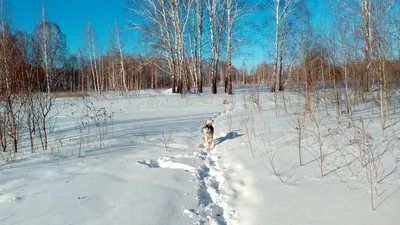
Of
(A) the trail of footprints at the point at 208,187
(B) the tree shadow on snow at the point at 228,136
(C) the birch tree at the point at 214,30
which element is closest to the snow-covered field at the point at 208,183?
(A) the trail of footprints at the point at 208,187

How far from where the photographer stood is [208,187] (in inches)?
115

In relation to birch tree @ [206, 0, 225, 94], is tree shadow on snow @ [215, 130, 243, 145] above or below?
below

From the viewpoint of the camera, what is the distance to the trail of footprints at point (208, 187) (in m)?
2.24

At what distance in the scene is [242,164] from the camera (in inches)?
139

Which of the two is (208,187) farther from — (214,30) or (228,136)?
(214,30)

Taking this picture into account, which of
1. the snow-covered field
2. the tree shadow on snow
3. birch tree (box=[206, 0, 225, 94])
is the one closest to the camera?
the snow-covered field

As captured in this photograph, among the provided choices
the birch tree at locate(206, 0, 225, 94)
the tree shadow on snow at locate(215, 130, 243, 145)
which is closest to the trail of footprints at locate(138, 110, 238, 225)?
the tree shadow on snow at locate(215, 130, 243, 145)

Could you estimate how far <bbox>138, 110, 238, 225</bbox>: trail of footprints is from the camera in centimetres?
224

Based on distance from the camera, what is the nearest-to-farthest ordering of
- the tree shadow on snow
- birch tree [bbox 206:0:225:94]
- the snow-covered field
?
the snow-covered field, the tree shadow on snow, birch tree [bbox 206:0:225:94]

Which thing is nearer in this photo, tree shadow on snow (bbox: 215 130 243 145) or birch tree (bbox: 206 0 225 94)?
tree shadow on snow (bbox: 215 130 243 145)

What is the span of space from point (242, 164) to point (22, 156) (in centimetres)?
397

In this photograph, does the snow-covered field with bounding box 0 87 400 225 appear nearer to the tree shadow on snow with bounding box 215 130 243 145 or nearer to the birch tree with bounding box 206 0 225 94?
the tree shadow on snow with bounding box 215 130 243 145

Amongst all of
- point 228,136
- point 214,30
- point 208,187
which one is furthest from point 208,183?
point 214,30

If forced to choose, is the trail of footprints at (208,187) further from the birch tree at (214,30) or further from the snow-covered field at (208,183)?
the birch tree at (214,30)
